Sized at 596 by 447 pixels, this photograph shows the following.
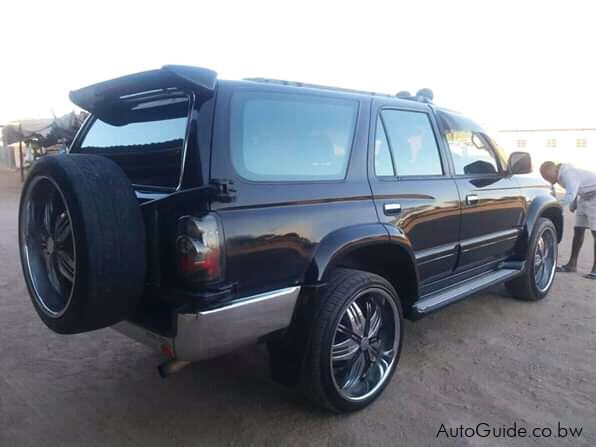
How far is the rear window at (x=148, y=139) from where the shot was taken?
2.59 metres

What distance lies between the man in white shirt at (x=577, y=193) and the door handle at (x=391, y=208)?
3590mm

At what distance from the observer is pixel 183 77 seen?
2.30 metres

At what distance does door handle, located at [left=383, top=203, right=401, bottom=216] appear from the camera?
311cm

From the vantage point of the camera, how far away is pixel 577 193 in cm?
611

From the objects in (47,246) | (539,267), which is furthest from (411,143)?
(539,267)

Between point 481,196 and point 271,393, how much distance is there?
228cm

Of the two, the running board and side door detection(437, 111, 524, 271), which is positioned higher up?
side door detection(437, 111, 524, 271)

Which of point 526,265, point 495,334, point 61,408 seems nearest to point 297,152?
point 61,408

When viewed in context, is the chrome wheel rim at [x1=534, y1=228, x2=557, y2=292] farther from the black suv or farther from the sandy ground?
the black suv

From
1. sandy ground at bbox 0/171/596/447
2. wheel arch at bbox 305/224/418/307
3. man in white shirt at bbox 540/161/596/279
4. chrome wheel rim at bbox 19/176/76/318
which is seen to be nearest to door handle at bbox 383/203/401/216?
wheel arch at bbox 305/224/418/307

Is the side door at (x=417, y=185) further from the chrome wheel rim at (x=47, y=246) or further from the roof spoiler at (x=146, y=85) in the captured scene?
the chrome wheel rim at (x=47, y=246)

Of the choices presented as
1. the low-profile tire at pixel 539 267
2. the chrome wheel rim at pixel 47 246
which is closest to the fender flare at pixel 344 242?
the chrome wheel rim at pixel 47 246

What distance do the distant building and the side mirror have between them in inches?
993

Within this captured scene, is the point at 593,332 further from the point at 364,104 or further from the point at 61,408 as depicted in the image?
the point at 61,408
